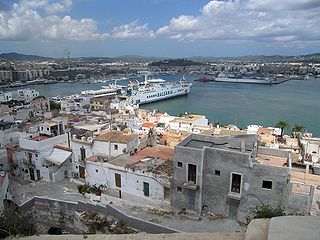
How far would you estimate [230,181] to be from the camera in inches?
492

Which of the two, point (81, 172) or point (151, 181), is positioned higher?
point (151, 181)

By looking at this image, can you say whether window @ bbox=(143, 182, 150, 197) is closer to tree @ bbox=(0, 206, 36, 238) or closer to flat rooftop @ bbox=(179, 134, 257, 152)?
flat rooftop @ bbox=(179, 134, 257, 152)

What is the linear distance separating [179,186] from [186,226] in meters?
1.82

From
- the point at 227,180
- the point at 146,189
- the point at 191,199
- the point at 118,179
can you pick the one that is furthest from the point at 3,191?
the point at 227,180

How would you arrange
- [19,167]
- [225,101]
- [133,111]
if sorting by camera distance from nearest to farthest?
[19,167] → [133,111] → [225,101]

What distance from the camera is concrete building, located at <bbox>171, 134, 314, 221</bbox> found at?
11.8m

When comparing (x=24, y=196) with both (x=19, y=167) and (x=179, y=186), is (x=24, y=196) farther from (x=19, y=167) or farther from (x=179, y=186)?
(x=179, y=186)

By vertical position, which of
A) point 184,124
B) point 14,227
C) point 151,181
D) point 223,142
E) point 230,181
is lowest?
point 184,124

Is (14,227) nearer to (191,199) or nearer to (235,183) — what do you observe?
(191,199)

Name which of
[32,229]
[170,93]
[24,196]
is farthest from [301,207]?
[170,93]

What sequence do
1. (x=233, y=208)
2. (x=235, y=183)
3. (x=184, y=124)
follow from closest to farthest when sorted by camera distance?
(x=235, y=183) → (x=233, y=208) → (x=184, y=124)

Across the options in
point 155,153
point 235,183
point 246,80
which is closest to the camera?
point 235,183

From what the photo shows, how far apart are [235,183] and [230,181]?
0.23m

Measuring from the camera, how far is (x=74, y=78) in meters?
141
